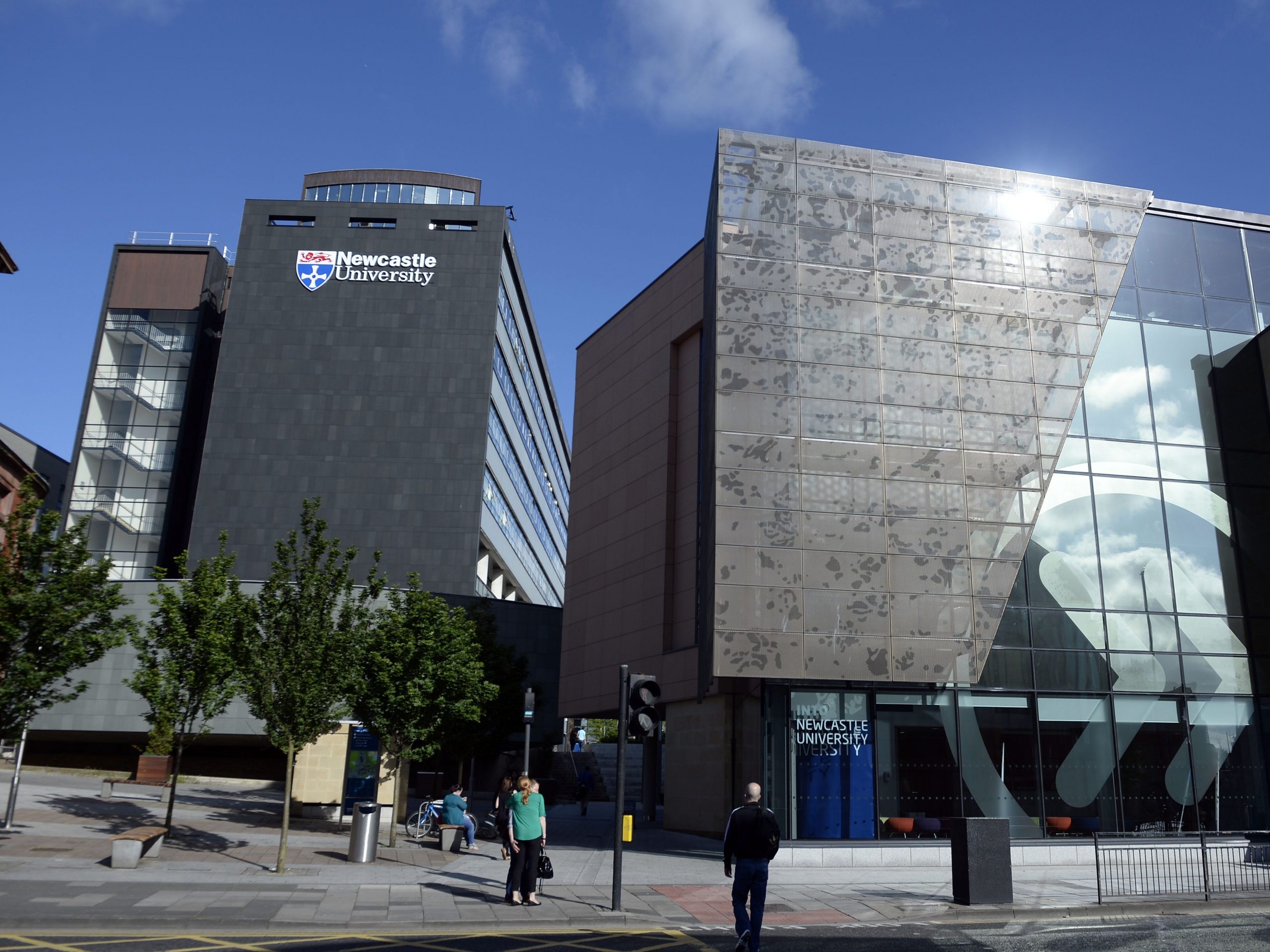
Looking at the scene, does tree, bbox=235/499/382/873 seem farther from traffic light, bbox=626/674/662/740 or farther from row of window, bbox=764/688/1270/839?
row of window, bbox=764/688/1270/839

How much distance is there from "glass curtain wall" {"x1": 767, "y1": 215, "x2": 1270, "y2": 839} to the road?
8.71 m

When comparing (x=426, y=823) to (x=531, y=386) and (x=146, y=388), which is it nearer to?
(x=146, y=388)

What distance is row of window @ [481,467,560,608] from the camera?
65.9 m

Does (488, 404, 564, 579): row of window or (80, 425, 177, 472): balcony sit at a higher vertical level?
(488, 404, 564, 579): row of window

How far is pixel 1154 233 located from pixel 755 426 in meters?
13.3

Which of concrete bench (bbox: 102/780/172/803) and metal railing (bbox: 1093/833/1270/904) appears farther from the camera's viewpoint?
concrete bench (bbox: 102/780/172/803)

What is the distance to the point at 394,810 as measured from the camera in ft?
70.2

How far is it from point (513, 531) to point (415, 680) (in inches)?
2023

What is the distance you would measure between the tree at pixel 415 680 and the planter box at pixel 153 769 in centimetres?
1867

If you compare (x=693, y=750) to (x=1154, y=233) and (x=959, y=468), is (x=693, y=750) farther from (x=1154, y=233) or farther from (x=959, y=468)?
(x=1154, y=233)

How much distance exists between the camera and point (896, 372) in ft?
80.3

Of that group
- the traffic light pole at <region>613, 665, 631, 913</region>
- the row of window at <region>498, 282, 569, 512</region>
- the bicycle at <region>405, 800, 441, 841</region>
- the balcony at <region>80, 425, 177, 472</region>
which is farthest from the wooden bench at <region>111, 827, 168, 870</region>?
the balcony at <region>80, 425, 177, 472</region>

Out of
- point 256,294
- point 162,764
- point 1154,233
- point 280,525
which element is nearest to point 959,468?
point 1154,233

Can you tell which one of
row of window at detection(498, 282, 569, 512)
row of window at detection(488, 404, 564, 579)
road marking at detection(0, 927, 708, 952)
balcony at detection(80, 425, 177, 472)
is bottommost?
road marking at detection(0, 927, 708, 952)
